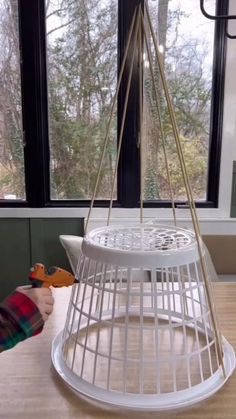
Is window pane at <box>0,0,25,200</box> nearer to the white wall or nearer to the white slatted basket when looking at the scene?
the white wall

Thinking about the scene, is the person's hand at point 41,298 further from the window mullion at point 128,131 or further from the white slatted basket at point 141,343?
the window mullion at point 128,131

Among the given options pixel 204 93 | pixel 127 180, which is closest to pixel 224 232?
pixel 127 180

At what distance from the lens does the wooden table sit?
1.94ft

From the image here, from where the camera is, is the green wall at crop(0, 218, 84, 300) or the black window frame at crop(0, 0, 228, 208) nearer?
the black window frame at crop(0, 0, 228, 208)

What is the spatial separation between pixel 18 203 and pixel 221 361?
1.90m

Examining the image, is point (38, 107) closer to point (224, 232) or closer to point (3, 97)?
point (3, 97)

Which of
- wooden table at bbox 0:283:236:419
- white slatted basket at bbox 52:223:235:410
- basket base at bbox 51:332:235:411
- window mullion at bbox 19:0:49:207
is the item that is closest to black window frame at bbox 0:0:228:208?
window mullion at bbox 19:0:49:207

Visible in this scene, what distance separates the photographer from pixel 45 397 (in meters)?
0.63

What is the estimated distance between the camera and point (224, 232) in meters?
2.31

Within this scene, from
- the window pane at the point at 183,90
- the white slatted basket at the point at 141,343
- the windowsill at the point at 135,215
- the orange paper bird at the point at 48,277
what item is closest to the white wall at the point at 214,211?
the windowsill at the point at 135,215

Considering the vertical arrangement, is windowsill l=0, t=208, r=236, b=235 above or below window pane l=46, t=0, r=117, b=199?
below

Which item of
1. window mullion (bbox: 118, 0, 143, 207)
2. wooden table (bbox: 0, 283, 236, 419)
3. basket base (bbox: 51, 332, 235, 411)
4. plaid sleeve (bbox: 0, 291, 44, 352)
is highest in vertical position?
window mullion (bbox: 118, 0, 143, 207)

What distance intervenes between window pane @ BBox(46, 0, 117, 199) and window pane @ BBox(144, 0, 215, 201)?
0.87 ft

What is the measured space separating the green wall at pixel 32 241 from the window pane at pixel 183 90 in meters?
0.63
